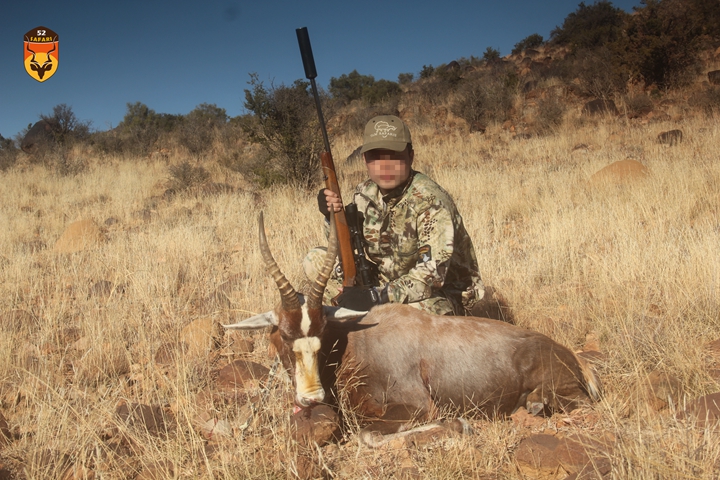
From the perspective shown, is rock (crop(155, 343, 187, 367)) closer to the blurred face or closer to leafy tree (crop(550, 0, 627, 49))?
the blurred face

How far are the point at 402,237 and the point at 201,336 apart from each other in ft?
6.12

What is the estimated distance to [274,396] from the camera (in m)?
3.09

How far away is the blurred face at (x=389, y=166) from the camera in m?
3.61

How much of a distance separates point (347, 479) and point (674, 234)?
4.61m

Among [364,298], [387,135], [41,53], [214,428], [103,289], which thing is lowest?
[214,428]

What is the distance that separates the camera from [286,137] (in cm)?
1012

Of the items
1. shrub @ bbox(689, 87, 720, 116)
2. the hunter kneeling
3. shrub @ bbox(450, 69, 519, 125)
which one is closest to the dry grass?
the hunter kneeling

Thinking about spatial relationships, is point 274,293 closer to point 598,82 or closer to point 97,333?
point 97,333

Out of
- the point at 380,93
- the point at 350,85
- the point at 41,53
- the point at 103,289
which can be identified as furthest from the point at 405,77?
Result: the point at 103,289

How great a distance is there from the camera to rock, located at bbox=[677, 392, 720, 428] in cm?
233

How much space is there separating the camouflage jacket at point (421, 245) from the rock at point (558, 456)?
3.90ft

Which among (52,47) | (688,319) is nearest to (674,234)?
(688,319)

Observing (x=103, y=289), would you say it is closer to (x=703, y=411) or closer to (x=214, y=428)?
(x=214, y=428)

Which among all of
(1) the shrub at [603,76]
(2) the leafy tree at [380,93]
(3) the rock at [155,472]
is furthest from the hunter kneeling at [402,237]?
(2) the leafy tree at [380,93]
